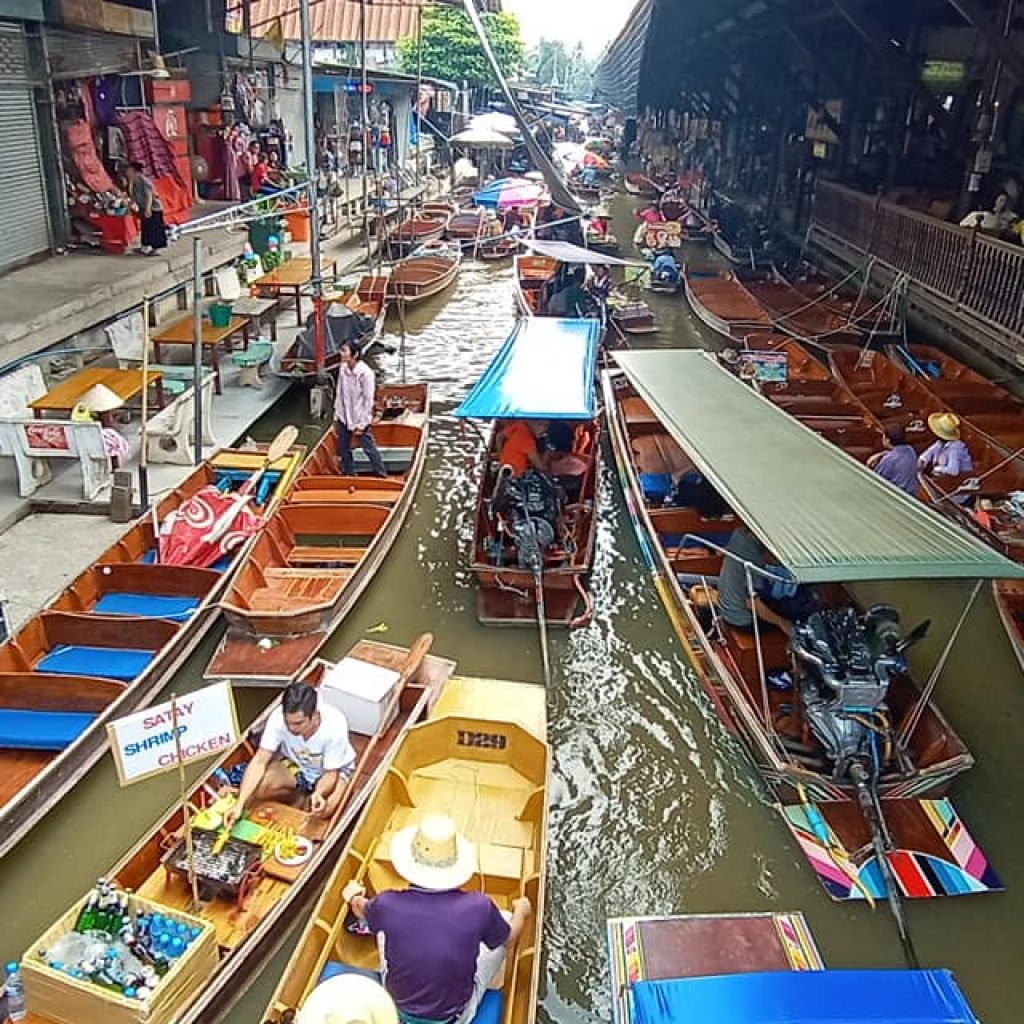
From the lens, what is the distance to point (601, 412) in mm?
13789

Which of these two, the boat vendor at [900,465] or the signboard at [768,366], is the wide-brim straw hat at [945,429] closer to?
the boat vendor at [900,465]

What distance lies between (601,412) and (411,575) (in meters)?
4.88

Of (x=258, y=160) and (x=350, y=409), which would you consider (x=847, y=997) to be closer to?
(x=350, y=409)

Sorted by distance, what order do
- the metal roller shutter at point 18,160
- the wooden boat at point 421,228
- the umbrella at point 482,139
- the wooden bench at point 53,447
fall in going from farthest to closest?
the umbrella at point 482,139 < the wooden boat at point 421,228 < the metal roller shutter at point 18,160 < the wooden bench at point 53,447

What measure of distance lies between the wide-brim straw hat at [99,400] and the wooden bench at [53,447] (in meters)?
0.39

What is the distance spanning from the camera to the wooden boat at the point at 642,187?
4178 centimetres

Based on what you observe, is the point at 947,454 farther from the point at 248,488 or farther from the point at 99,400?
the point at 99,400

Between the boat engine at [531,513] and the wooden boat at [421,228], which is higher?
the wooden boat at [421,228]

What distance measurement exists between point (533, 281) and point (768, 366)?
27.3ft

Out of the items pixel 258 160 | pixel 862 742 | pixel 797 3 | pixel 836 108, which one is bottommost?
pixel 862 742

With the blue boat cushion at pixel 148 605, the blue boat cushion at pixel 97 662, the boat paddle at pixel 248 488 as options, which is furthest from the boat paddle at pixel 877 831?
the boat paddle at pixel 248 488

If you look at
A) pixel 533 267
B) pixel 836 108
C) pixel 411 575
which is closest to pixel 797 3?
pixel 836 108

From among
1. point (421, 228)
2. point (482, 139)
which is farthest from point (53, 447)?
point (482, 139)

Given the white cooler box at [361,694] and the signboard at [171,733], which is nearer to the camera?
the signboard at [171,733]
